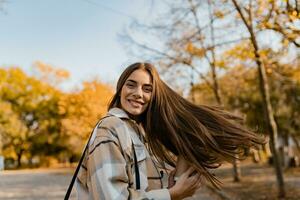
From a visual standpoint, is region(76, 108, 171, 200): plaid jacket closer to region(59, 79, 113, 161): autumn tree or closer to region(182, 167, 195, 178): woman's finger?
region(182, 167, 195, 178): woman's finger

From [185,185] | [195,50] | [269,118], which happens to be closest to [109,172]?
[185,185]

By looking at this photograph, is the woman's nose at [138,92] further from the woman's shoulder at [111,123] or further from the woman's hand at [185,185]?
the woman's hand at [185,185]

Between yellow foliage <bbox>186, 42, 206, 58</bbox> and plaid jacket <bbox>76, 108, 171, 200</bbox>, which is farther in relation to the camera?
yellow foliage <bbox>186, 42, 206, 58</bbox>

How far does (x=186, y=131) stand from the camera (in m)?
1.93

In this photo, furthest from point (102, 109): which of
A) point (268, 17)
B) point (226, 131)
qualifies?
point (226, 131)

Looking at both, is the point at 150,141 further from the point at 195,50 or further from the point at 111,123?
the point at 195,50

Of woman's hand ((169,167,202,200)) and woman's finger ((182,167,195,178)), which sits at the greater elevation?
woman's finger ((182,167,195,178))

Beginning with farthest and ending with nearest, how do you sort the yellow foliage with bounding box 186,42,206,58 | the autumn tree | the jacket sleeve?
the autumn tree → the yellow foliage with bounding box 186,42,206,58 → the jacket sleeve

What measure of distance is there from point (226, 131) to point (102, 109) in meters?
30.3

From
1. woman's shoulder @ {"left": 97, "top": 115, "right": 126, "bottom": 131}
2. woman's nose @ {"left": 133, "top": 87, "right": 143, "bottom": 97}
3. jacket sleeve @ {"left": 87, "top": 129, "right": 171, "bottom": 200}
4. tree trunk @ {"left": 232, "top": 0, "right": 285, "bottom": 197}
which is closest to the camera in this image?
jacket sleeve @ {"left": 87, "top": 129, "right": 171, "bottom": 200}

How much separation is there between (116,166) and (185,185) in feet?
1.31

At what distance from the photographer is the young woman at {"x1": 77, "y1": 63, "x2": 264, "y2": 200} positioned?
1.60 metres

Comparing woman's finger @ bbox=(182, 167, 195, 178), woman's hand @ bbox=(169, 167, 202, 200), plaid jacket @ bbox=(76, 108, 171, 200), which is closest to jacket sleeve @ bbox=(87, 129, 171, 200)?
plaid jacket @ bbox=(76, 108, 171, 200)

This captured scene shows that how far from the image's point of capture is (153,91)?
1.92m
